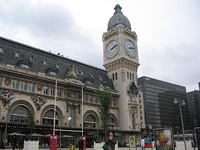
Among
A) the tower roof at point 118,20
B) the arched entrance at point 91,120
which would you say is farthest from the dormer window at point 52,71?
Answer: the tower roof at point 118,20

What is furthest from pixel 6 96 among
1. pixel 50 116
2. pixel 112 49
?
pixel 112 49

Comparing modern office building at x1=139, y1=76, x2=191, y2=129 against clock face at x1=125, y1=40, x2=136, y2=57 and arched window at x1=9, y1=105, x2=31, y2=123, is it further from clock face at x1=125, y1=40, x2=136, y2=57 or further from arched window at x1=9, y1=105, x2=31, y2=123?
arched window at x1=9, y1=105, x2=31, y2=123

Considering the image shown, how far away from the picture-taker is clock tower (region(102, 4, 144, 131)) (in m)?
79.6

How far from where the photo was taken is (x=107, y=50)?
92.8 meters

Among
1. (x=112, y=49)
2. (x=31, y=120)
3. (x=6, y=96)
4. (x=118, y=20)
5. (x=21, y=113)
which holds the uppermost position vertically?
(x=118, y=20)

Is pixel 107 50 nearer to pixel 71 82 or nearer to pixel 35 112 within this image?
pixel 71 82

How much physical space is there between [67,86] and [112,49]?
3121 cm

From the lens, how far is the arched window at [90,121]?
225 ft

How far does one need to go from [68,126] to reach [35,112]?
32.9ft

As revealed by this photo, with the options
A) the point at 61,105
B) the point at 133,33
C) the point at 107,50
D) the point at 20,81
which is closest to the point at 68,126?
the point at 61,105

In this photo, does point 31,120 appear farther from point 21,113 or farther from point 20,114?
point 21,113

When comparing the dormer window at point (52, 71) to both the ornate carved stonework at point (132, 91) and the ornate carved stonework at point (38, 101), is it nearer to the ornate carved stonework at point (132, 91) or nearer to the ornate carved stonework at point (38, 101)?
the ornate carved stonework at point (38, 101)

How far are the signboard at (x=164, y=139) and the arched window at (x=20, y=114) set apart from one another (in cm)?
3624

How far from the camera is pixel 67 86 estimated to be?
215ft
